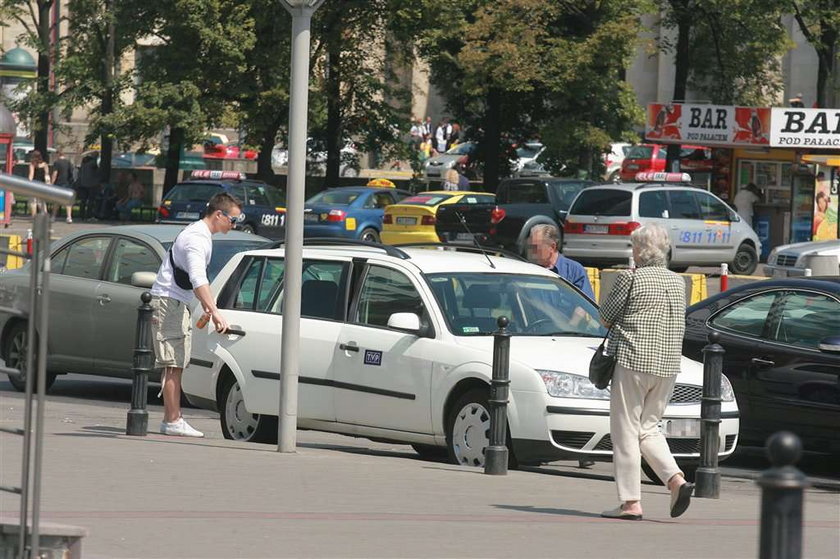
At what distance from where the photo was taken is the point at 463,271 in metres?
11.4

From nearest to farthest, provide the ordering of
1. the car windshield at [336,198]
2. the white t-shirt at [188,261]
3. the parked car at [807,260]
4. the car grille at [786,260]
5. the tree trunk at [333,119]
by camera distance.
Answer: the white t-shirt at [188,261], the parked car at [807,260], the car grille at [786,260], the car windshield at [336,198], the tree trunk at [333,119]

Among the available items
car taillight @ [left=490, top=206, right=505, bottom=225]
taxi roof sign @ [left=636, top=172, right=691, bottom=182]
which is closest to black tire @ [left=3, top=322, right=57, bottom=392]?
car taillight @ [left=490, top=206, right=505, bottom=225]

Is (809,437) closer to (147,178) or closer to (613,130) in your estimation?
(613,130)

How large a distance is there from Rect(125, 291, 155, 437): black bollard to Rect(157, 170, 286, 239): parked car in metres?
22.8

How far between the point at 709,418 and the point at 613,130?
31587 mm

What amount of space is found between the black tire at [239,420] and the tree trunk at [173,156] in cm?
3080

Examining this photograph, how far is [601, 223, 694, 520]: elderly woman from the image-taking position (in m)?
8.62

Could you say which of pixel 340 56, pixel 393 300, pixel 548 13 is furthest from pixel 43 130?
pixel 393 300

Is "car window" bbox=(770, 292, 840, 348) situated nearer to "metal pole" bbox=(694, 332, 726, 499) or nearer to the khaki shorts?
"metal pole" bbox=(694, 332, 726, 499)

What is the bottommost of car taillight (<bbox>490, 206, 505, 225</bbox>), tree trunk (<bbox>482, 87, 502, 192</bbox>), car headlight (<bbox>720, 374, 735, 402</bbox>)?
car headlight (<bbox>720, 374, 735, 402</bbox>)

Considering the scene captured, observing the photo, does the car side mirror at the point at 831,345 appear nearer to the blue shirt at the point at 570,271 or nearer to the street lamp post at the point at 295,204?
the blue shirt at the point at 570,271

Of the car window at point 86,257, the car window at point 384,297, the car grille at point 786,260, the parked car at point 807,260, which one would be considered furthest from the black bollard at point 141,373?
the car grille at point 786,260

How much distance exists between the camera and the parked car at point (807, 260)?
23.7 m

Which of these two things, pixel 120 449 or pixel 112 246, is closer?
pixel 120 449
